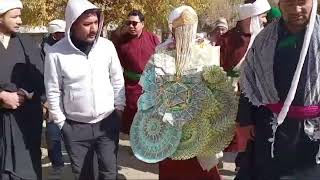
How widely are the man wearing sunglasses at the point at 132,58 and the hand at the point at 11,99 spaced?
214 cm

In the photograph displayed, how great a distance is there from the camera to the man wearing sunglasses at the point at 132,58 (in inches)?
251

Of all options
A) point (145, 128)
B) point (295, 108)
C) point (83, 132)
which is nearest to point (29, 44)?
point (83, 132)

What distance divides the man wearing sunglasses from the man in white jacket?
1753mm

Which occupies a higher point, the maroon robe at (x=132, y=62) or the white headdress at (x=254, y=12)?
the white headdress at (x=254, y=12)

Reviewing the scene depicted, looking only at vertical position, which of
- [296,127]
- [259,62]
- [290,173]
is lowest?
[290,173]

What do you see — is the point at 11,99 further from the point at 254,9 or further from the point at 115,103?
the point at 254,9

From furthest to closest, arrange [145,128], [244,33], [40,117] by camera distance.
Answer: [244,33]
[40,117]
[145,128]

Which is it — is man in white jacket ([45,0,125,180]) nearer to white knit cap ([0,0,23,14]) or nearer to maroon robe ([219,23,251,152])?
white knit cap ([0,0,23,14])

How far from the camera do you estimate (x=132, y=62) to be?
20.9ft

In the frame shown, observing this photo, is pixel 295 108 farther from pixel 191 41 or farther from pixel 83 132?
pixel 83 132

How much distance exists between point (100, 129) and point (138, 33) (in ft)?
7.11

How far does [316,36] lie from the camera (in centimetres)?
343

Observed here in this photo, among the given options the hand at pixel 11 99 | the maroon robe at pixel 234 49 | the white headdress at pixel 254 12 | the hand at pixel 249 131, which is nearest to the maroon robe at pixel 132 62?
the maroon robe at pixel 234 49

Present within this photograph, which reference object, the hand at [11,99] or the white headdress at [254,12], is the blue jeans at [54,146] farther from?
the white headdress at [254,12]
